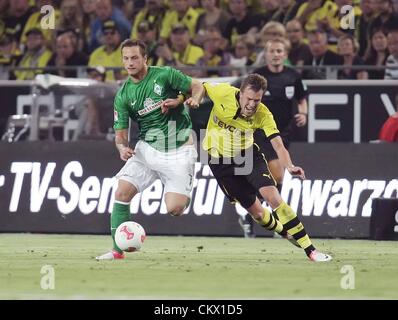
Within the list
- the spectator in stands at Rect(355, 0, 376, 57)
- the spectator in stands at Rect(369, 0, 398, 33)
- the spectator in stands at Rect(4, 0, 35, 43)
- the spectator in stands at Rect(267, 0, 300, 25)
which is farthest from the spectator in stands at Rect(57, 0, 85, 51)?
the spectator in stands at Rect(369, 0, 398, 33)

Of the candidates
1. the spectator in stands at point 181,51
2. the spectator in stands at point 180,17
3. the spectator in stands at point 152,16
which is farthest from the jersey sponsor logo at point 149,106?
the spectator in stands at point 152,16

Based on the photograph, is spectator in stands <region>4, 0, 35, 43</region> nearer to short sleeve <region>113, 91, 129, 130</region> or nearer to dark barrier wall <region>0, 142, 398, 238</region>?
dark barrier wall <region>0, 142, 398, 238</region>

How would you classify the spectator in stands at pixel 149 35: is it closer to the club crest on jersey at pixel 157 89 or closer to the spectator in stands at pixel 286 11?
the spectator in stands at pixel 286 11

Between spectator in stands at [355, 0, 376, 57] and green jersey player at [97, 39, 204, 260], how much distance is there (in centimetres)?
623

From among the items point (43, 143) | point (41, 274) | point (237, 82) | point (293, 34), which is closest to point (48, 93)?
point (43, 143)

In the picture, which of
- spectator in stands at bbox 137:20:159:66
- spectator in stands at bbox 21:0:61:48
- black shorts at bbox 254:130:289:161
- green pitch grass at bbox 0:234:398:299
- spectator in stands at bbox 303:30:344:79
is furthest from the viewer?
spectator in stands at bbox 21:0:61:48

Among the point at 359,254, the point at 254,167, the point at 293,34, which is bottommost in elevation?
the point at 359,254

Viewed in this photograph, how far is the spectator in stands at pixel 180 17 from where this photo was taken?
21.2 meters

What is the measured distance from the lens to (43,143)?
58.1 ft

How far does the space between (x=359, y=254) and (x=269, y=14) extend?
6934 mm

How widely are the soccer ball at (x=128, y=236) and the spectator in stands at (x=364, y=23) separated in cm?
724

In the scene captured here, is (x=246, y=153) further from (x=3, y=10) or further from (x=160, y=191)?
(x=3, y=10)

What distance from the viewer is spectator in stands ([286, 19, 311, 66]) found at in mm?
19297
